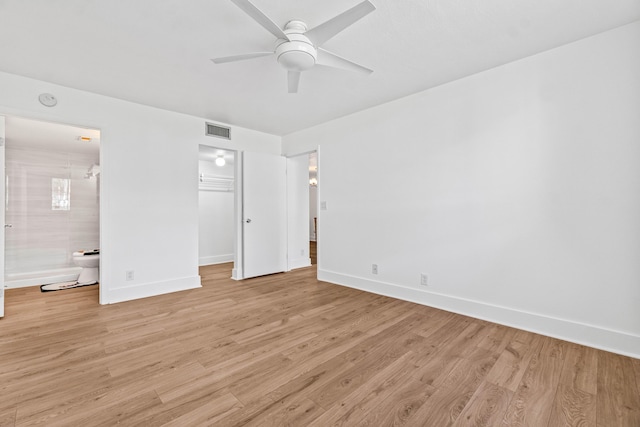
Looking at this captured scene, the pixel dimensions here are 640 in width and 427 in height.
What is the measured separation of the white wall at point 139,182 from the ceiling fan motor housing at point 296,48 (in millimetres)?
2498

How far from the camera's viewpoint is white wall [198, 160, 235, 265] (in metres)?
5.88

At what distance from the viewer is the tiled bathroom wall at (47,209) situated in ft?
14.9

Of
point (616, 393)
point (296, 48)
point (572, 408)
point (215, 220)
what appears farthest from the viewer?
point (215, 220)

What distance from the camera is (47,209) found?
4836mm

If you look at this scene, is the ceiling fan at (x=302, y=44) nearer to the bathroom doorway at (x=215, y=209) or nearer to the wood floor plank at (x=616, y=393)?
the wood floor plank at (x=616, y=393)

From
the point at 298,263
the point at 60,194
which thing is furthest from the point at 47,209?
the point at 298,263

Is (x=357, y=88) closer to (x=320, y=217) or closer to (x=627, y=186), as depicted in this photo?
(x=320, y=217)

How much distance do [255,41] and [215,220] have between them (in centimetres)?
449

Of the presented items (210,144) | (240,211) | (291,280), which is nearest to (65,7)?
(210,144)

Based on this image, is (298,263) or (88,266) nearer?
(88,266)

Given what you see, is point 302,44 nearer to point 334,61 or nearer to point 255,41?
point 334,61

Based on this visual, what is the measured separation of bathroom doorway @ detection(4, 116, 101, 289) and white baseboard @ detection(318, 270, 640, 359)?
506 centimetres

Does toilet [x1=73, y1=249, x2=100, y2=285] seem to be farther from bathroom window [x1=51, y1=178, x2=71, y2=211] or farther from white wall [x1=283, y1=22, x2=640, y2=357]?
white wall [x1=283, y1=22, x2=640, y2=357]

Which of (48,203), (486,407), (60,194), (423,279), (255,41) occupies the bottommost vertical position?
(486,407)
